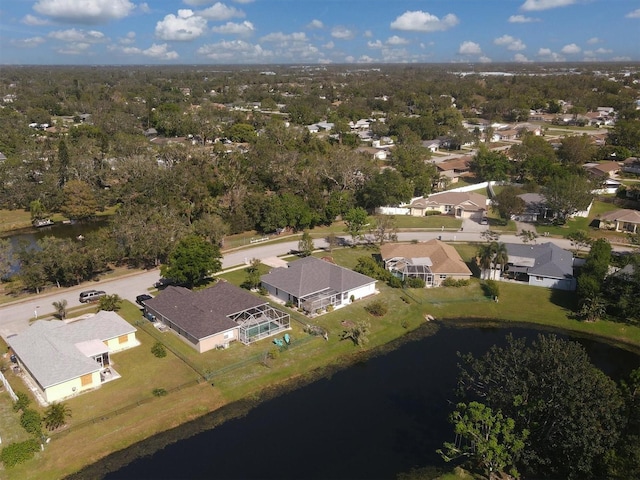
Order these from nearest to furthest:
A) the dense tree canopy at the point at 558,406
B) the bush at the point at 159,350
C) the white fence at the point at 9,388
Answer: the dense tree canopy at the point at 558,406 < the white fence at the point at 9,388 < the bush at the point at 159,350

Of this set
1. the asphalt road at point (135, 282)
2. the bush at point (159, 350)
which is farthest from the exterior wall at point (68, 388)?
the asphalt road at point (135, 282)

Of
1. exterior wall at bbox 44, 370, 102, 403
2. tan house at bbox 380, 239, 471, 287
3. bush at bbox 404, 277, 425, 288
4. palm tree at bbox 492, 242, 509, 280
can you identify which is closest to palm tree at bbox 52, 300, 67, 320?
exterior wall at bbox 44, 370, 102, 403

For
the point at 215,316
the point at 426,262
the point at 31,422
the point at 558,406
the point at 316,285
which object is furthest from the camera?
the point at 426,262

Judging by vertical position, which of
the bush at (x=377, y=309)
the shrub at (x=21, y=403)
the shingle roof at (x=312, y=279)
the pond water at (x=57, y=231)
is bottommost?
the pond water at (x=57, y=231)

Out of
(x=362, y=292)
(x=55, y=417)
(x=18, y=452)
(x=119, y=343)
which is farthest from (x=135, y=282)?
(x=18, y=452)

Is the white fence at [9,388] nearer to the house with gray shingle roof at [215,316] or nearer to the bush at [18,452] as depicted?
the bush at [18,452]

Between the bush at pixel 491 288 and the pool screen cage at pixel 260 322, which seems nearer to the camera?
the pool screen cage at pixel 260 322

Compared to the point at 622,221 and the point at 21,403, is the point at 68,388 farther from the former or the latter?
the point at 622,221
